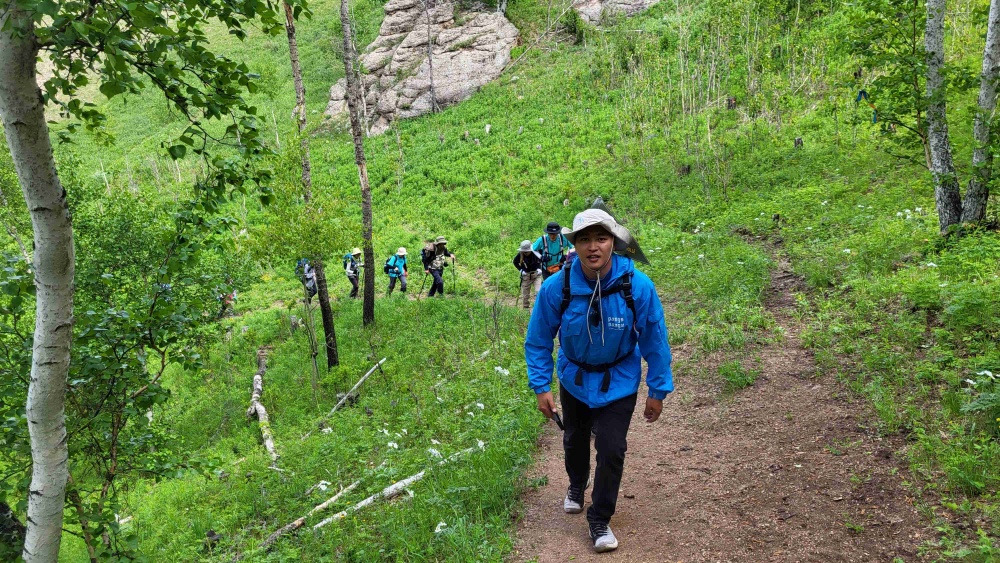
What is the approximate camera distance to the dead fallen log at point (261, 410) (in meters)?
10.7

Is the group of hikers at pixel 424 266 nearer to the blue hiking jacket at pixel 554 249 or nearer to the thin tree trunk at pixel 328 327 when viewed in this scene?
the thin tree trunk at pixel 328 327

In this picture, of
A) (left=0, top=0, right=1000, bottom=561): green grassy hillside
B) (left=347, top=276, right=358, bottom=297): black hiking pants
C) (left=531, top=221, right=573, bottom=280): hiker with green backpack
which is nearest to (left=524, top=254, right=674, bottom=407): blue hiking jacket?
(left=0, top=0, right=1000, bottom=561): green grassy hillside

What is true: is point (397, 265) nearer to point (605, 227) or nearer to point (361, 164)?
point (361, 164)

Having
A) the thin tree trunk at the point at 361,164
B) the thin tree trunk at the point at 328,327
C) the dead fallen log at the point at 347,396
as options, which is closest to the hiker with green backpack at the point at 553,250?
the dead fallen log at the point at 347,396

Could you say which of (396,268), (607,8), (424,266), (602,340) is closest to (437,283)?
(424,266)

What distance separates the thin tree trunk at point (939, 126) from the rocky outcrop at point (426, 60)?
34230 mm

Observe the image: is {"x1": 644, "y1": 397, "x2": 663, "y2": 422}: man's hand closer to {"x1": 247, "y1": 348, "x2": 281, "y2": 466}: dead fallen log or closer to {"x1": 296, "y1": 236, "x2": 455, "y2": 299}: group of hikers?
{"x1": 247, "y1": 348, "x2": 281, "y2": 466}: dead fallen log

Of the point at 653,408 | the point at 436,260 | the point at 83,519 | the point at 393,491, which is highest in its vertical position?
the point at 653,408

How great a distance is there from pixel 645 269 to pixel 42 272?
41.5 feet

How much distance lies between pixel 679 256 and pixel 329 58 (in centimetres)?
4658

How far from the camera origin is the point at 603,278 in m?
4.12

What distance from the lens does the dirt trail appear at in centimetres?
414

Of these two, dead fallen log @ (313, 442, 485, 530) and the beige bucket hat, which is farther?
dead fallen log @ (313, 442, 485, 530)

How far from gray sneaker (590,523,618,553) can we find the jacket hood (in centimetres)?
179
